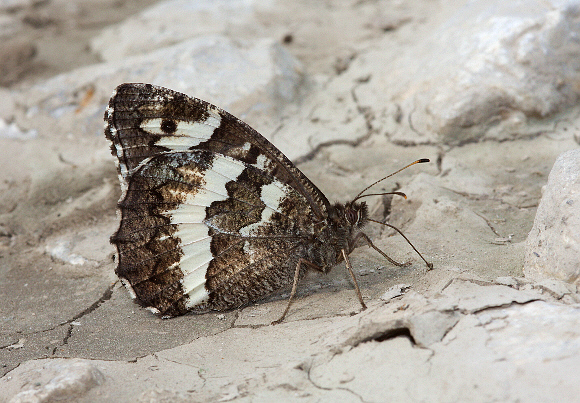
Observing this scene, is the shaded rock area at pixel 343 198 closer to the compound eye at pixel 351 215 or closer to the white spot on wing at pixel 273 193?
the compound eye at pixel 351 215

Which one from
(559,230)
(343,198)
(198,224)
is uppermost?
(198,224)

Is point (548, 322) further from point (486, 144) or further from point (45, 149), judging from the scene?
point (45, 149)

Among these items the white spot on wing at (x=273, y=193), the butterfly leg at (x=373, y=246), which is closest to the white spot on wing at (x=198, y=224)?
the white spot on wing at (x=273, y=193)

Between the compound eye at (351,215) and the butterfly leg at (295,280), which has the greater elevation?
the compound eye at (351,215)

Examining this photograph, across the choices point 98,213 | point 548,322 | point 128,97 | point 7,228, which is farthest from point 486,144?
point 7,228

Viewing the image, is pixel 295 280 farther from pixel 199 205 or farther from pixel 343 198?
pixel 343 198

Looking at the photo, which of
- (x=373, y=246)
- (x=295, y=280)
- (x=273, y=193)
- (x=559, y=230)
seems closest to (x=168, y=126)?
(x=273, y=193)
